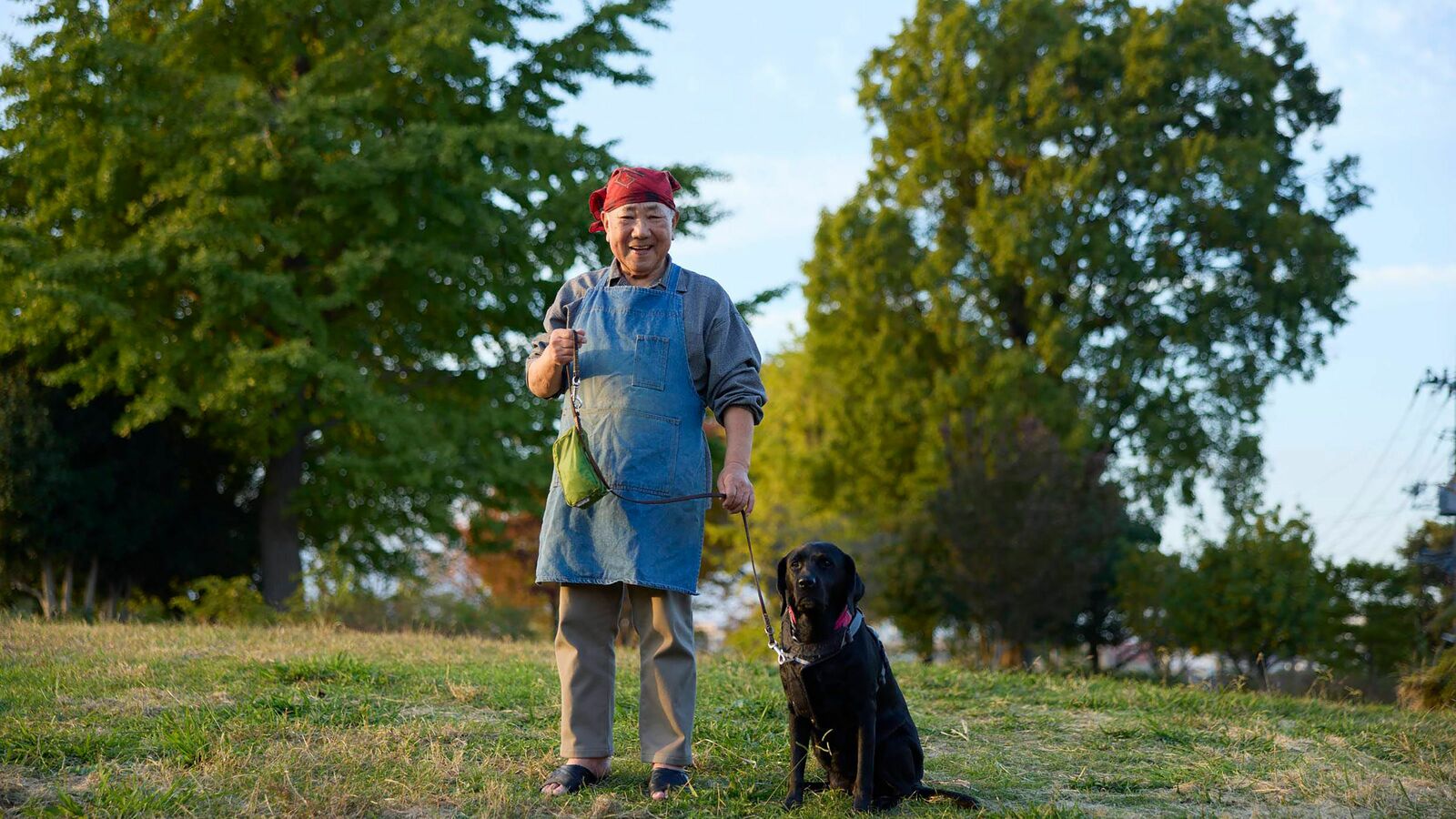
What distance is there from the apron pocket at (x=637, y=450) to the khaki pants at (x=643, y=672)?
379mm

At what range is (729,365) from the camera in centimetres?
445

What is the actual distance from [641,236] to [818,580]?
137cm

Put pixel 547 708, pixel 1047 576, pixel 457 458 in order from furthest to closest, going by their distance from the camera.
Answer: pixel 1047 576, pixel 457 458, pixel 547 708

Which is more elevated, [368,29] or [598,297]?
[368,29]

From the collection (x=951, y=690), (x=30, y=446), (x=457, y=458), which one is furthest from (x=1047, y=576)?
(x=30, y=446)

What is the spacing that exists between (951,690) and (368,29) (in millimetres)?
11359

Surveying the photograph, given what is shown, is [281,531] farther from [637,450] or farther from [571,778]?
[637,450]

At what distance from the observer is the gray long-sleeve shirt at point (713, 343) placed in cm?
444

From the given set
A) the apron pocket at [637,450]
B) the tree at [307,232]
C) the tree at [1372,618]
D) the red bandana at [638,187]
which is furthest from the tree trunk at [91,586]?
the tree at [1372,618]

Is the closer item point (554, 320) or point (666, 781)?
point (666, 781)

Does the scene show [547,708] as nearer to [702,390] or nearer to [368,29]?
[702,390]

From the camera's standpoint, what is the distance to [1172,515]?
2322 cm

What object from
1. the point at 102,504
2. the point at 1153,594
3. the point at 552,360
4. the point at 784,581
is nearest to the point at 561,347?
the point at 552,360

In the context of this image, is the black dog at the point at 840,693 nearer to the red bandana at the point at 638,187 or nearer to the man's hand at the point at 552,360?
the man's hand at the point at 552,360
